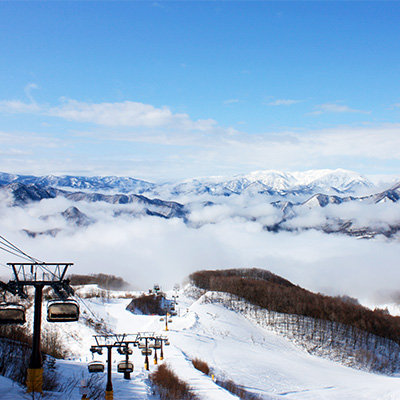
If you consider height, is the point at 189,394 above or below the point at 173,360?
above

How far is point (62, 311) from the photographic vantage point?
21.2 meters

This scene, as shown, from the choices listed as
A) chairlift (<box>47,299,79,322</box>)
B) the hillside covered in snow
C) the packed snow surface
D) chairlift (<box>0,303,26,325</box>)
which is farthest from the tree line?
chairlift (<box>0,303,26,325</box>)

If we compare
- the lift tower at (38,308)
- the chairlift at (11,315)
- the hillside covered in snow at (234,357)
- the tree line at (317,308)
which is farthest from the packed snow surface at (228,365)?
the tree line at (317,308)

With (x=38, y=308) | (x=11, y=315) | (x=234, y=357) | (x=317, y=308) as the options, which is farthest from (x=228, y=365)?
(x=317, y=308)

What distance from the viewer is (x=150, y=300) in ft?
509

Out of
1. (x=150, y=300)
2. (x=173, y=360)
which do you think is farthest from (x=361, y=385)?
(x=150, y=300)

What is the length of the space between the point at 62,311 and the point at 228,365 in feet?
180

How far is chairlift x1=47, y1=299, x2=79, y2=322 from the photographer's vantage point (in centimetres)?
2100

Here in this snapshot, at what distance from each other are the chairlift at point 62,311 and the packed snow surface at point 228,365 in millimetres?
5681

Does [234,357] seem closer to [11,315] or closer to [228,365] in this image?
[228,365]

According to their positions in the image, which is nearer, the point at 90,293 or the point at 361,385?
the point at 361,385

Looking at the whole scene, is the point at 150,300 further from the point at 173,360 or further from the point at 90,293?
the point at 173,360

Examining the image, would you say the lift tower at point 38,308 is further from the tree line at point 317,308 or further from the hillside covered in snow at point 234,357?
the tree line at point 317,308

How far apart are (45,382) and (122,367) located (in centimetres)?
1141
